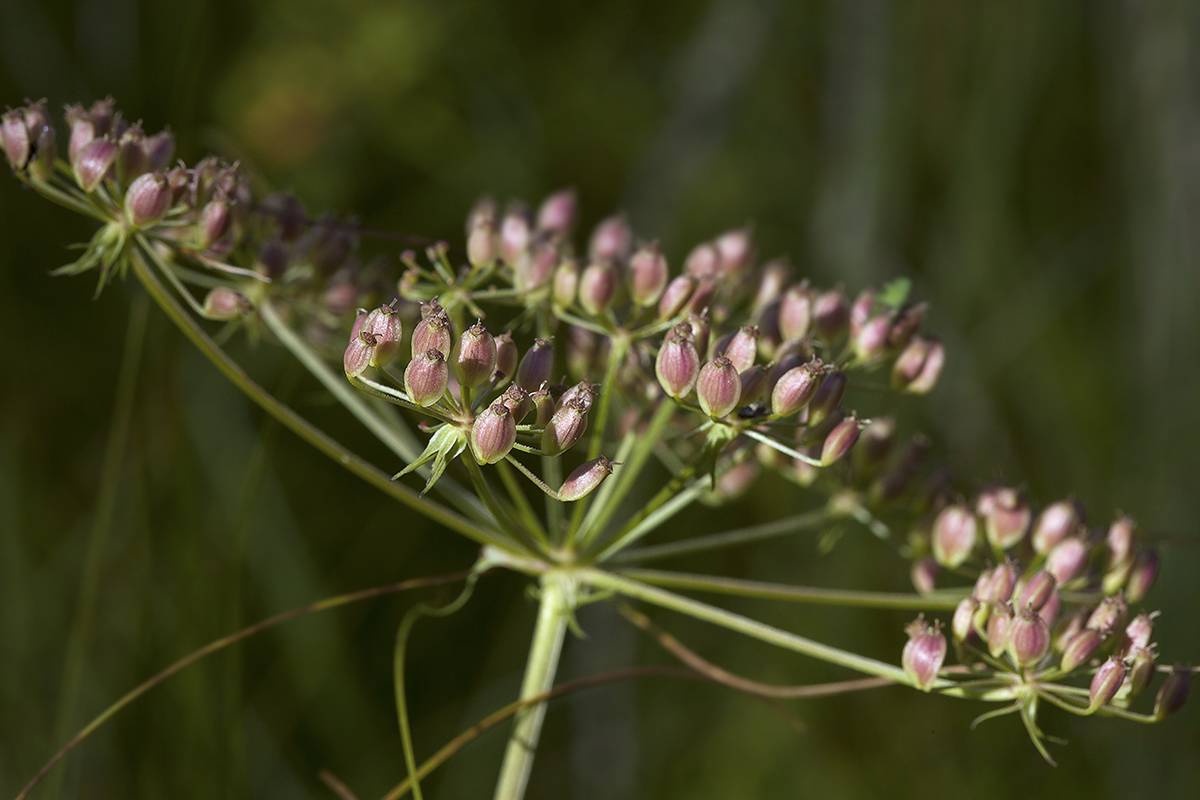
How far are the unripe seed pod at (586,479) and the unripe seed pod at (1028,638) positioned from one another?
0.84 meters

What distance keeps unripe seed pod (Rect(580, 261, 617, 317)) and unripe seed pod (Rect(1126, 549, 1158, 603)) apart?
1.42 m

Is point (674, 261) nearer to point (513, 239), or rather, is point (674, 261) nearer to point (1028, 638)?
point (513, 239)

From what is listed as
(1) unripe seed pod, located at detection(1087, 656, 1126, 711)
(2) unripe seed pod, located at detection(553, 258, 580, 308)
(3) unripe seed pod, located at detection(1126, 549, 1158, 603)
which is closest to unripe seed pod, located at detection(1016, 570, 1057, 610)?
(1) unripe seed pod, located at detection(1087, 656, 1126, 711)

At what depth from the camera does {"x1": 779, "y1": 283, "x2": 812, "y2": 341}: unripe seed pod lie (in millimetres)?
2301

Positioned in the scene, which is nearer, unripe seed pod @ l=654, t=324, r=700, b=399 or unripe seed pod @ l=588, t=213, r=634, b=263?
unripe seed pod @ l=654, t=324, r=700, b=399

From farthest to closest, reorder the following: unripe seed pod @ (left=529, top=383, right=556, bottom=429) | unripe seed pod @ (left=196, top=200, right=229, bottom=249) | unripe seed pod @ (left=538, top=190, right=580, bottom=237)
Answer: unripe seed pod @ (left=538, top=190, right=580, bottom=237) → unripe seed pod @ (left=196, top=200, right=229, bottom=249) → unripe seed pod @ (left=529, top=383, right=556, bottom=429)

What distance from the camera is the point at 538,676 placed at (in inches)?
84.2

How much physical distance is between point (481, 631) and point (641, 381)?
3.05 meters

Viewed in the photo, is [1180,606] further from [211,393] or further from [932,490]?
[211,393]

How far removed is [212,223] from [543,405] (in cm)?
90

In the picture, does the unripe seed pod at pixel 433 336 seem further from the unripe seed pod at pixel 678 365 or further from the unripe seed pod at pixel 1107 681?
the unripe seed pod at pixel 1107 681

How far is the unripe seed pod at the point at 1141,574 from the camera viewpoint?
226cm

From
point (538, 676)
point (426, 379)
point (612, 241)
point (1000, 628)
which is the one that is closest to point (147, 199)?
point (426, 379)

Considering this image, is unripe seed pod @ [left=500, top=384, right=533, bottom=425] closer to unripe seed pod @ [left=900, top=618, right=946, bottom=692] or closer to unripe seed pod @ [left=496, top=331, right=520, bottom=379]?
unripe seed pod @ [left=496, top=331, right=520, bottom=379]
